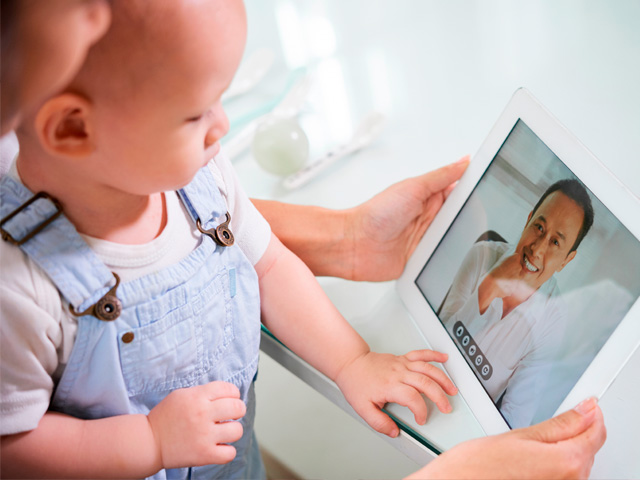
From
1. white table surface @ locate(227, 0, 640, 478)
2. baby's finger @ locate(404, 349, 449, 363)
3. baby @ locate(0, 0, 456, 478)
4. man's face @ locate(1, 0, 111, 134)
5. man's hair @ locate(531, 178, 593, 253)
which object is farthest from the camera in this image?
white table surface @ locate(227, 0, 640, 478)

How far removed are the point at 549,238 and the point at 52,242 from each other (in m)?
0.37

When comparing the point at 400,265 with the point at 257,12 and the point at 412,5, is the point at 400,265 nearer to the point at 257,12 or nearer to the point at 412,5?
the point at 412,5

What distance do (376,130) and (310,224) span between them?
7.7 inches

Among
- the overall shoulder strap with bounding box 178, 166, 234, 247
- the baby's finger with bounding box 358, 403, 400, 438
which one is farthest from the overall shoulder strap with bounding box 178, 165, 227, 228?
the baby's finger with bounding box 358, 403, 400, 438

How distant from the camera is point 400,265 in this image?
706 mm

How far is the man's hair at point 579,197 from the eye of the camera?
0.47 m

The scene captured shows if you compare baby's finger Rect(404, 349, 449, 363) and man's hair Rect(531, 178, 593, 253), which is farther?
baby's finger Rect(404, 349, 449, 363)

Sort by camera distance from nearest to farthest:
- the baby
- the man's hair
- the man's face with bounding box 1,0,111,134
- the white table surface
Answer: the man's face with bounding box 1,0,111,134 < the baby < the man's hair < the white table surface

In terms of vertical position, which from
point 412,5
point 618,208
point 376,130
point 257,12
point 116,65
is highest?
point 257,12

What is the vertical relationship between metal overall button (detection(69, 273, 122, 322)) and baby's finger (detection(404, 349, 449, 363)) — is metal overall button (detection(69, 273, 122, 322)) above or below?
above

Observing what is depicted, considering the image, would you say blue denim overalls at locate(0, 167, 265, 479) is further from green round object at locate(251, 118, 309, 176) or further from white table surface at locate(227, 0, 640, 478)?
green round object at locate(251, 118, 309, 176)

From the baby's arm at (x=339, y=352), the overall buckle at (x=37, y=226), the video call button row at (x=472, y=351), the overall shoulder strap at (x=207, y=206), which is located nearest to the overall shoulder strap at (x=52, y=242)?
the overall buckle at (x=37, y=226)

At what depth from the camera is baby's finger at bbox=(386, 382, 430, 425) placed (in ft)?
1.77

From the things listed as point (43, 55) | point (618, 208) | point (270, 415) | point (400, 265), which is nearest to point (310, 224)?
point (400, 265)
